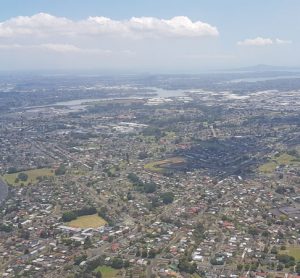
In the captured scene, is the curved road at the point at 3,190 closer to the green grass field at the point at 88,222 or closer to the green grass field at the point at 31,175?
the green grass field at the point at 31,175

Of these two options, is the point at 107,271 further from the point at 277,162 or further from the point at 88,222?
the point at 277,162

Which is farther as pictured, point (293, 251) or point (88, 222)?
point (88, 222)

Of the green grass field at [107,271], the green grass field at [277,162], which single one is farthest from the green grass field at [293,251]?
the green grass field at [277,162]

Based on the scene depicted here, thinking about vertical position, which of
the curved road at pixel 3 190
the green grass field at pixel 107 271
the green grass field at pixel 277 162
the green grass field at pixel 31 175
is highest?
the green grass field at pixel 277 162


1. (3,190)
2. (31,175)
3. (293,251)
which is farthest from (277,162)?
(3,190)

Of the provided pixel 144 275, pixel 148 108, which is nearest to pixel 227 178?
pixel 144 275

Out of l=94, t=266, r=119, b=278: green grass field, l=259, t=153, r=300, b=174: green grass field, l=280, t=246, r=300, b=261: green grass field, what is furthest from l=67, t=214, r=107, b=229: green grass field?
l=259, t=153, r=300, b=174: green grass field

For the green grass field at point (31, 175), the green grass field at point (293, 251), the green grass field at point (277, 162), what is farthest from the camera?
the green grass field at point (277, 162)
